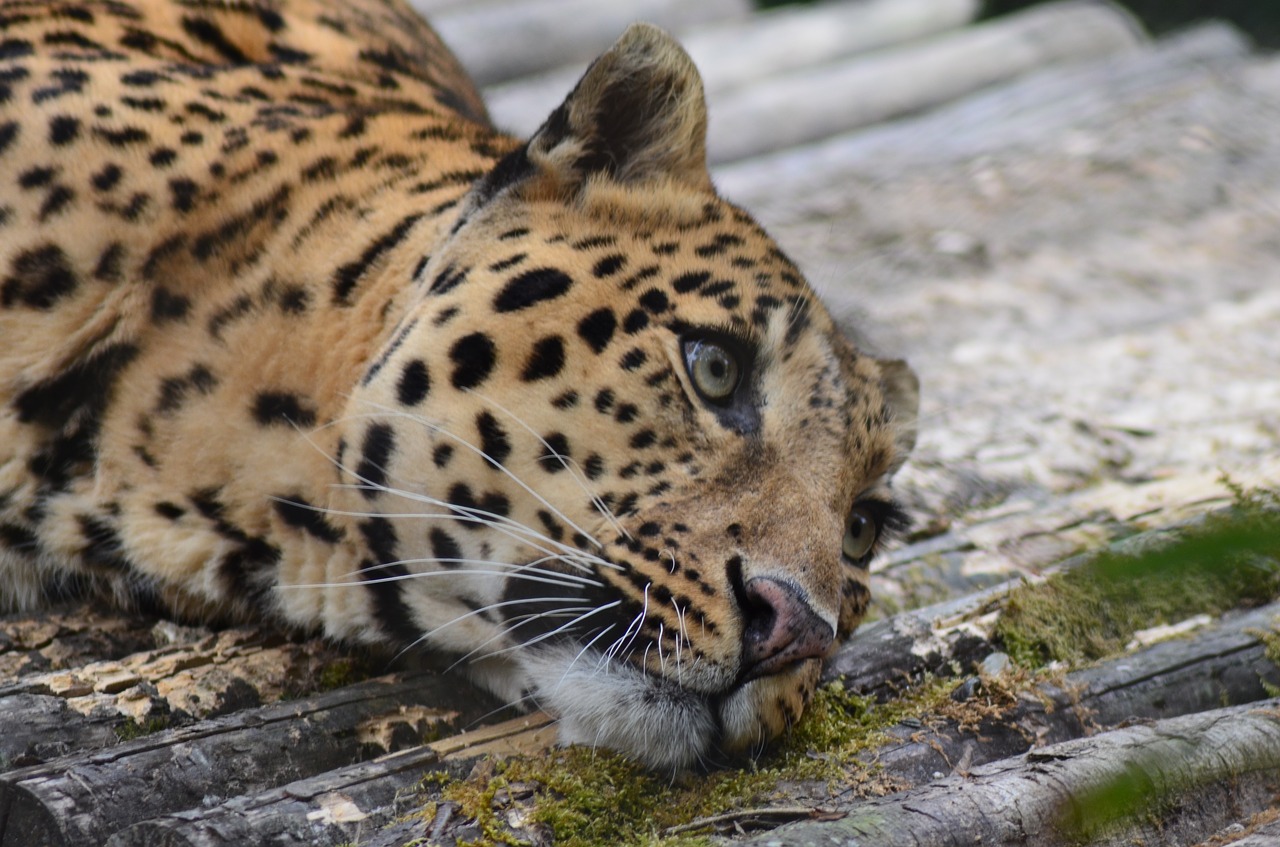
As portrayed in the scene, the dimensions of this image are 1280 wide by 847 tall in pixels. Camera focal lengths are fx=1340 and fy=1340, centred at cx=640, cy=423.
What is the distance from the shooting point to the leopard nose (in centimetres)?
336

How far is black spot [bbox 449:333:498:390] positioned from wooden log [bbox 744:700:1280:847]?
4.97 feet

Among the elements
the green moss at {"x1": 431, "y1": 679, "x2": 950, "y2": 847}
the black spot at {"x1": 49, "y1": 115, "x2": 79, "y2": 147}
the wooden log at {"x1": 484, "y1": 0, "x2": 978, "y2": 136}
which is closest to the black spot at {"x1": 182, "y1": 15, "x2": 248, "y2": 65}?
the black spot at {"x1": 49, "y1": 115, "x2": 79, "y2": 147}

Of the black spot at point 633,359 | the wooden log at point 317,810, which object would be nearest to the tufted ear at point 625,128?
the black spot at point 633,359

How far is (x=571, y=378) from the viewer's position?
3.77 m

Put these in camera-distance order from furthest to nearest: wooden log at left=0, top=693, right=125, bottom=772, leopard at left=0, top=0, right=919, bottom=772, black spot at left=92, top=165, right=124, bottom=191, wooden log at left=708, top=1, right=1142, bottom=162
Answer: wooden log at left=708, top=1, right=1142, bottom=162 < black spot at left=92, top=165, right=124, bottom=191 < leopard at left=0, top=0, right=919, bottom=772 < wooden log at left=0, top=693, right=125, bottom=772

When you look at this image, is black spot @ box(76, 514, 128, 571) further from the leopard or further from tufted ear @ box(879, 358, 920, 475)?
tufted ear @ box(879, 358, 920, 475)

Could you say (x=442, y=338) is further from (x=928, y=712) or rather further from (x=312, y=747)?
(x=928, y=712)

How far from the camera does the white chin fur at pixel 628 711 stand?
3469mm

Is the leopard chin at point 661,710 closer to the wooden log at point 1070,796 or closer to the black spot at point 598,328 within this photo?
the wooden log at point 1070,796

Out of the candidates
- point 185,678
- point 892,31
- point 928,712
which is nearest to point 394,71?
point 185,678

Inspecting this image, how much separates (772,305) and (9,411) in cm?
241

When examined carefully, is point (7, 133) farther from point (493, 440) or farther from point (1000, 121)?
point (1000, 121)

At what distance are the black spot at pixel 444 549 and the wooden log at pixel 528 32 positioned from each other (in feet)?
26.2

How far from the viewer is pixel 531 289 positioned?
391cm
